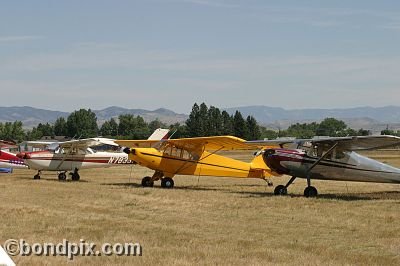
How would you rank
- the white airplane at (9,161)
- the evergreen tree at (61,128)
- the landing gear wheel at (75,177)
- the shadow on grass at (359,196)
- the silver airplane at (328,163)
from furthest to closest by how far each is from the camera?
1. the evergreen tree at (61,128)
2. the white airplane at (9,161)
3. the landing gear wheel at (75,177)
4. the silver airplane at (328,163)
5. the shadow on grass at (359,196)

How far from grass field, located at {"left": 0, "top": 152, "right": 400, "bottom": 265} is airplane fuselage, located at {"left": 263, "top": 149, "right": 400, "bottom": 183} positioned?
26.4 inches

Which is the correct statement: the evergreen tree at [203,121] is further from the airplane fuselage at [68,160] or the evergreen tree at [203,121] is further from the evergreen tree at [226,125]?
the airplane fuselage at [68,160]

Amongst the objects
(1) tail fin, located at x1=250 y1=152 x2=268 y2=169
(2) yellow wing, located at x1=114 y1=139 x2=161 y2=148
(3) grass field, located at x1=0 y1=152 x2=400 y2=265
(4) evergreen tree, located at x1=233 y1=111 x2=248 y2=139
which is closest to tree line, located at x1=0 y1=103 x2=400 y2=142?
(4) evergreen tree, located at x1=233 y1=111 x2=248 y2=139

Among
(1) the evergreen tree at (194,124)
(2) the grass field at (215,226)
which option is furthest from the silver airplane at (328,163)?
(1) the evergreen tree at (194,124)

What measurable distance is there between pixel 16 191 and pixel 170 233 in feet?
35.8

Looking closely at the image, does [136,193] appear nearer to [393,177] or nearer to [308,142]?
[308,142]

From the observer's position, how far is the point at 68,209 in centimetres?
1493

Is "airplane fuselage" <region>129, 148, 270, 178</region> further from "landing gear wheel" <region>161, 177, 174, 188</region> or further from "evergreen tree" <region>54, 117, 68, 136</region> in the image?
"evergreen tree" <region>54, 117, 68, 136</region>

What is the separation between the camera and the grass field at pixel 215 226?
29.6ft

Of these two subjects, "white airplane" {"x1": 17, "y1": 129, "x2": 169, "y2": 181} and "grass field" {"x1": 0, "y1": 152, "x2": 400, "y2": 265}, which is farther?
"white airplane" {"x1": 17, "y1": 129, "x2": 169, "y2": 181}

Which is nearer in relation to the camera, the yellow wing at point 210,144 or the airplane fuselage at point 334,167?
the airplane fuselage at point 334,167

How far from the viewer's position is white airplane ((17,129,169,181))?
29141 mm

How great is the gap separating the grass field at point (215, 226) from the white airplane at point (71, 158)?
10133 mm

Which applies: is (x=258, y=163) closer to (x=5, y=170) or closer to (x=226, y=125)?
(x=5, y=170)
